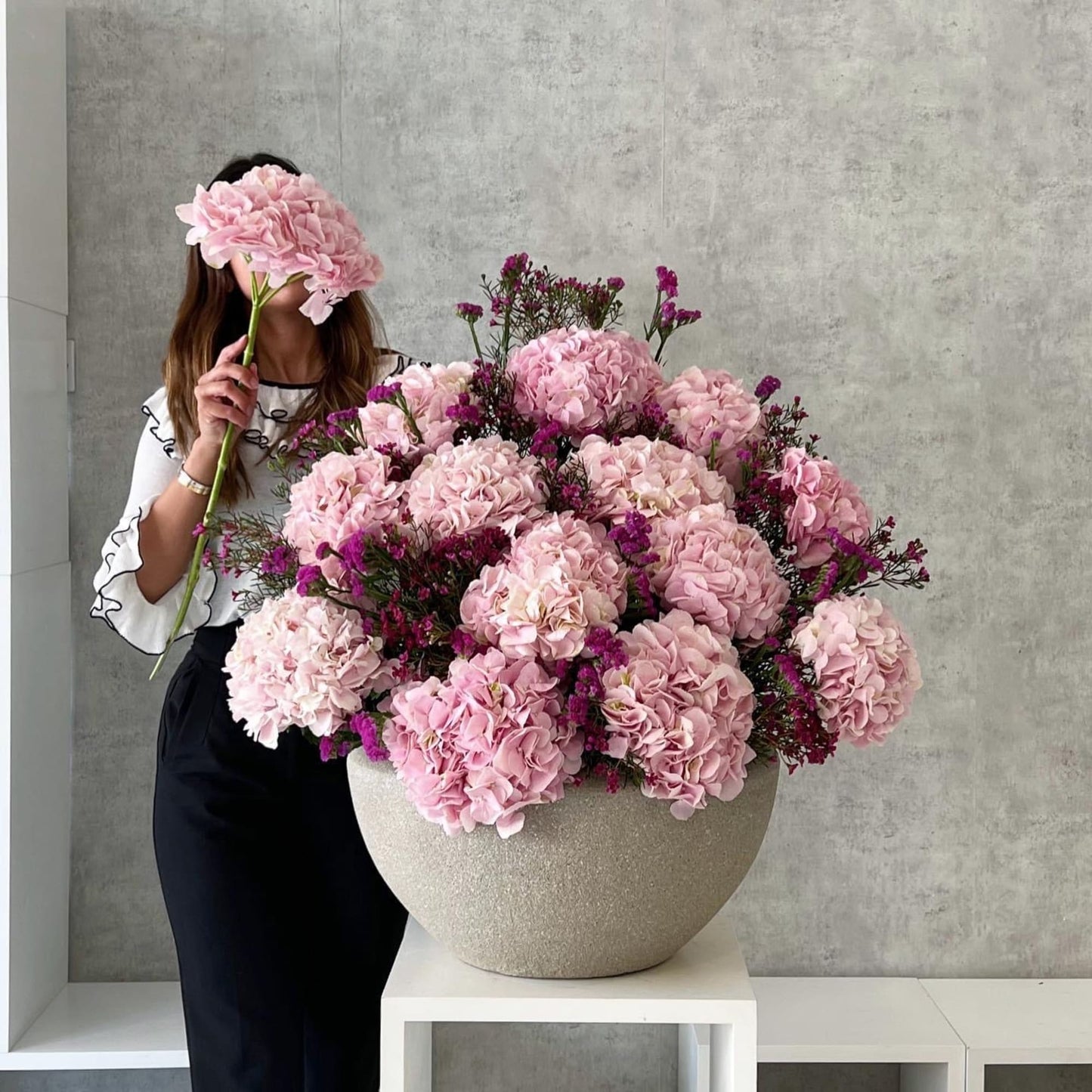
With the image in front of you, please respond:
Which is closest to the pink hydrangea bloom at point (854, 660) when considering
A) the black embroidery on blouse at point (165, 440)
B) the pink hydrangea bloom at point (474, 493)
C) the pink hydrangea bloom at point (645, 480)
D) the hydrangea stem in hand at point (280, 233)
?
the pink hydrangea bloom at point (645, 480)

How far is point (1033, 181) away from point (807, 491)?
1484mm

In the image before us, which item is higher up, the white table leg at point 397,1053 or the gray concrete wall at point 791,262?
the gray concrete wall at point 791,262

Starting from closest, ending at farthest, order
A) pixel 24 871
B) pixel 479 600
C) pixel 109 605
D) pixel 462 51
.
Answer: pixel 479 600 < pixel 109 605 < pixel 24 871 < pixel 462 51

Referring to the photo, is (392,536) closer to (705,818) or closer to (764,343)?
(705,818)

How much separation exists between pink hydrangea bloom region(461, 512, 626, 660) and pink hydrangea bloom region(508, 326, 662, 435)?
5.3 inches

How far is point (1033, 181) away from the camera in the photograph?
2.19m

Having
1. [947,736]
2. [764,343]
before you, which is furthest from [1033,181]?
[947,736]

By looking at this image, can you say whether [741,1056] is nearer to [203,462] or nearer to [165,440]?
[203,462]

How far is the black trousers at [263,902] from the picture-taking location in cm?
152

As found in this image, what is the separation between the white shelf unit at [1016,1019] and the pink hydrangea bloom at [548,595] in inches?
56.9

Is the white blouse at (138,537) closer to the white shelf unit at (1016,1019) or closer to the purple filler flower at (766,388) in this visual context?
the purple filler flower at (766,388)

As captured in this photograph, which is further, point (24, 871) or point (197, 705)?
point (24, 871)

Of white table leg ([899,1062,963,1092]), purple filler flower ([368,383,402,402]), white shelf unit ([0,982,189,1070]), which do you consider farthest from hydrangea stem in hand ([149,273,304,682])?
white table leg ([899,1062,963,1092])

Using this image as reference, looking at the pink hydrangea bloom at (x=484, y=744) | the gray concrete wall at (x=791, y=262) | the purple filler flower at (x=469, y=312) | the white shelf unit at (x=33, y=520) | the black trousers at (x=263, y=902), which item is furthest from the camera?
the gray concrete wall at (x=791, y=262)
